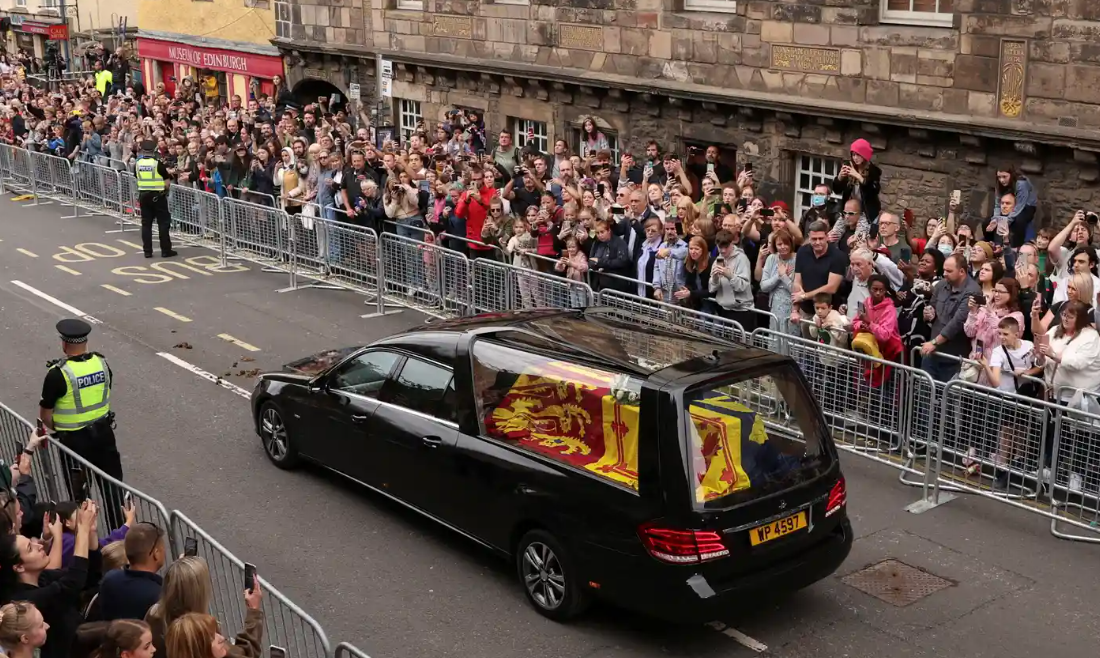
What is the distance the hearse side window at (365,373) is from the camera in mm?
9828

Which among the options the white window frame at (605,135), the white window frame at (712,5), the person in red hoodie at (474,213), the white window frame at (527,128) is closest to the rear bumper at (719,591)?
the person in red hoodie at (474,213)

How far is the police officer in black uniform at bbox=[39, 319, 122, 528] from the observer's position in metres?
9.30

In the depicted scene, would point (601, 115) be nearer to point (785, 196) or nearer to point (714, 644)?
point (785, 196)

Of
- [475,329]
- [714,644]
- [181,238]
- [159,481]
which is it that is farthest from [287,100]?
[714,644]

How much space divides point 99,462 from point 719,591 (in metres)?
4.71

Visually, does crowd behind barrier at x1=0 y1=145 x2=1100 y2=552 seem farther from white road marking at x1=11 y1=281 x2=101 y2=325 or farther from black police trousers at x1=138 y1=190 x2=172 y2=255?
white road marking at x1=11 y1=281 x2=101 y2=325

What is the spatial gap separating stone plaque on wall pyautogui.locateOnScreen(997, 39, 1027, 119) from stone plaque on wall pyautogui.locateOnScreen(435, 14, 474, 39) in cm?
1109

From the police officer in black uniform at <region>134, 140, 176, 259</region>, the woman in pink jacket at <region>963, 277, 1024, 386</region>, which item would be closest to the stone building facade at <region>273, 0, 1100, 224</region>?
the woman in pink jacket at <region>963, 277, 1024, 386</region>

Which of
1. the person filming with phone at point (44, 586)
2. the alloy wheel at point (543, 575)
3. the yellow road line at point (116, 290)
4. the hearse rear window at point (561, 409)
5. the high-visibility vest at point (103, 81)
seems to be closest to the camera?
the person filming with phone at point (44, 586)

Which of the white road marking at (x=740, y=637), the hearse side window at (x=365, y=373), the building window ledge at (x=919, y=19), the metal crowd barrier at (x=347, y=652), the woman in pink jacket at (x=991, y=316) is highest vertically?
the building window ledge at (x=919, y=19)

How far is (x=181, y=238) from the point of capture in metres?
20.9

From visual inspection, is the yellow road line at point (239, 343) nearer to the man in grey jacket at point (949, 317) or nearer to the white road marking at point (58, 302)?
the white road marking at point (58, 302)

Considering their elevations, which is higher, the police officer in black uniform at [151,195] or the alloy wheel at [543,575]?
the police officer in black uniform at [151,195]

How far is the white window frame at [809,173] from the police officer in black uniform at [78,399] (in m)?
10.6
